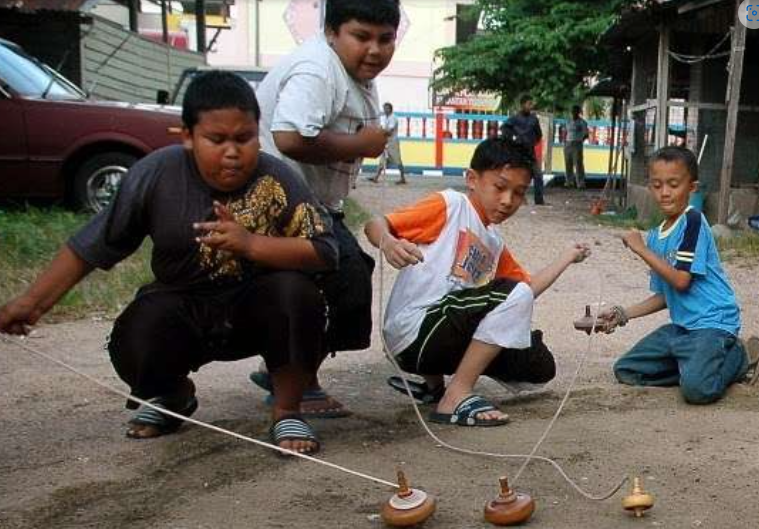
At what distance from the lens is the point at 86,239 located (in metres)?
2.97

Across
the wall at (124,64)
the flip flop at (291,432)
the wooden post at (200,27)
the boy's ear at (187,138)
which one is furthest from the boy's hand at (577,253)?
the wooden post at (200,27)

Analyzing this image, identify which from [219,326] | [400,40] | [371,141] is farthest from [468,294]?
[400,40]

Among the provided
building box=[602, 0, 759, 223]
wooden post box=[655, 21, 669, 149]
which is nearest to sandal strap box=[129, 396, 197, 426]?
building box=[602, 0, 759, 223]

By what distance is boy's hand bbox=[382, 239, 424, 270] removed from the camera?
3.07 meters

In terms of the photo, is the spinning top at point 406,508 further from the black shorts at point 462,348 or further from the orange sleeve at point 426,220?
the orange sleeve at point 426,220

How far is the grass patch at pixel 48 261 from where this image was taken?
592 cm

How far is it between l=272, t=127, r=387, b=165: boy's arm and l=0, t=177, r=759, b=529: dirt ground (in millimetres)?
914

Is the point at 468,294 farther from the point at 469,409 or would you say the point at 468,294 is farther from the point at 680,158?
the point at 680,158

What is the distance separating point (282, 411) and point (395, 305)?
0.66 meters

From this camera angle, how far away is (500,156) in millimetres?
3494

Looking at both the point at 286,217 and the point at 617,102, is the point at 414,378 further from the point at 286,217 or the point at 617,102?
the point at 617,102

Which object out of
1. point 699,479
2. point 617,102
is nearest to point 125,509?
point 699,479

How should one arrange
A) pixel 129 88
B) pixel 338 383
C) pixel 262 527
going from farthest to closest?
pixel 129 88 → pixel 338 383 → pixel 262 527

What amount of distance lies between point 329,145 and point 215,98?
0.44 m
